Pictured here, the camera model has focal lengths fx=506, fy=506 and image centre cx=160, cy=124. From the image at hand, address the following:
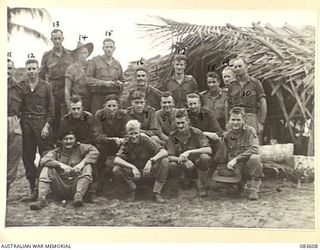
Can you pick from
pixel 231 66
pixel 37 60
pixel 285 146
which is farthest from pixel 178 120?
pixel 37 60

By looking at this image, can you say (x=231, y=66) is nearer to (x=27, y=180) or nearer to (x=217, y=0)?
(x=217, y=0)

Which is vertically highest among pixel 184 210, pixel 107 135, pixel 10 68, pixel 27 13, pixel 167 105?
pixel 27 13

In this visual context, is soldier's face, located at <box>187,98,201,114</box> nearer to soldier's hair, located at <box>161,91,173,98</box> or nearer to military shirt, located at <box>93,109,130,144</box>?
soldier's hair, located at <box>161,91,173,98</box>

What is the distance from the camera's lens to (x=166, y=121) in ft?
5.32

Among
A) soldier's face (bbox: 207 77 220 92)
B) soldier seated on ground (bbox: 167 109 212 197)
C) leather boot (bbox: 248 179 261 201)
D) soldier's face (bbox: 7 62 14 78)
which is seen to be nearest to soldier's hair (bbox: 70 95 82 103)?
soldier's face (bbox: 7 62 14 78)

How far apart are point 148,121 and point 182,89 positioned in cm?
15

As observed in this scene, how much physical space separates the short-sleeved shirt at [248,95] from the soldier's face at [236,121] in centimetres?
3

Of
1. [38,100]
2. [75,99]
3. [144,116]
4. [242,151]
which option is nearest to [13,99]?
[38,100]

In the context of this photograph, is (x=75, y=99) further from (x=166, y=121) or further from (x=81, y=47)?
(x=166, y=121)

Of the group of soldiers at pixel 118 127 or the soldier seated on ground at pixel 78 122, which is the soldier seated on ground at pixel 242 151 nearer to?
the group of soldiers at pixel 118 127

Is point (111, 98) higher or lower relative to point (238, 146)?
higher

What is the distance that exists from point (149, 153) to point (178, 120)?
0.14m

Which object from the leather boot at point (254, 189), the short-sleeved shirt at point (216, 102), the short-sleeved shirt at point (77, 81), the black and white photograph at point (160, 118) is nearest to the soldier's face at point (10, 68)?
the black and white photograph at point (160, 118)

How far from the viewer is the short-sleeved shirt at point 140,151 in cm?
161
